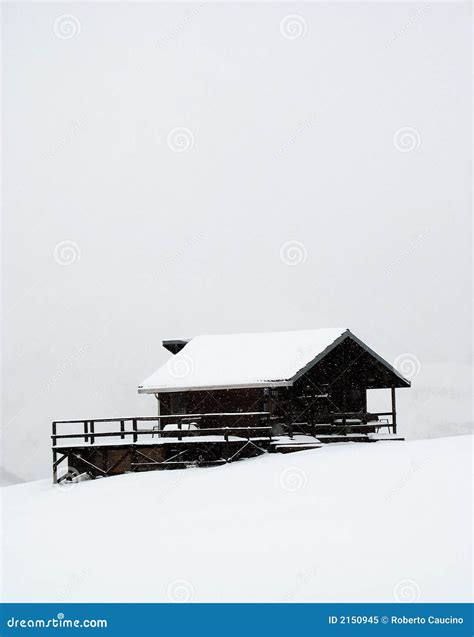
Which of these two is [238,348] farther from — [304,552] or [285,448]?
[304,552]

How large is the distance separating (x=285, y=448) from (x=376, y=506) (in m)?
11.2

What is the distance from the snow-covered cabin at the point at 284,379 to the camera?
89.9ft

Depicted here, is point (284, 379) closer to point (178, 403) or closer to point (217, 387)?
point (217, 387)

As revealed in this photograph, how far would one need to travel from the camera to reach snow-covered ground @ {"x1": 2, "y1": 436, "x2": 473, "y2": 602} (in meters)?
10.4

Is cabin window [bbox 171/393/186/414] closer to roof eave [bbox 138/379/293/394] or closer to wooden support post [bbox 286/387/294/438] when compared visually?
roof eave [bbox 138/379/293/394]

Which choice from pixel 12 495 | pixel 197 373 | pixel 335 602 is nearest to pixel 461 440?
pixel 197 373

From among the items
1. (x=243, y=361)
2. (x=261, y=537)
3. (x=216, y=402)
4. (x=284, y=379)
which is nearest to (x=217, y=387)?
(x=216, y=402)

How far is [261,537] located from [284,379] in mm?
13673

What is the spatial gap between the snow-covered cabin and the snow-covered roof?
35 mm

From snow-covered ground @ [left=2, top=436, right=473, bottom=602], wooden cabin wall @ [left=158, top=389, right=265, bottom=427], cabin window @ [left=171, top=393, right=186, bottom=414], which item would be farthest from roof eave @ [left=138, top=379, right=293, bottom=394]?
snow-covered ground @ [left=2, top=436, right=473, bottom=602]

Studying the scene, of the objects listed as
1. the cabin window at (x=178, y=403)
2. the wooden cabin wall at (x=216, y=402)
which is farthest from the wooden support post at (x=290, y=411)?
the cabin window at (x=178, y=403)

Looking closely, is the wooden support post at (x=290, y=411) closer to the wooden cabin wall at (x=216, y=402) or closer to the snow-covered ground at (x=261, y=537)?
the wooden cabin wall at (x=216, y=402)

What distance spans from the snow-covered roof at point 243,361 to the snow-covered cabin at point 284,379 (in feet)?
0.12
